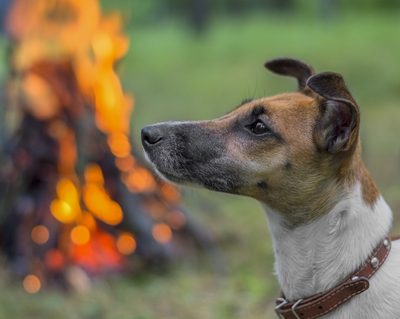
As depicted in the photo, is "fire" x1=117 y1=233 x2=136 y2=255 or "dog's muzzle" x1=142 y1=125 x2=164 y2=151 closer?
"dog's muzzle" x1=142 y1=125 x2=164 y2=151

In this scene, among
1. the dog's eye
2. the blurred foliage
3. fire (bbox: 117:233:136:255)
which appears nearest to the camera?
the dog's eye

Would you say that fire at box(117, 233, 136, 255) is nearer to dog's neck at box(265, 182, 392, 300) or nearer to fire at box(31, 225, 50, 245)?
fire at box(31, 225, 50, 245)

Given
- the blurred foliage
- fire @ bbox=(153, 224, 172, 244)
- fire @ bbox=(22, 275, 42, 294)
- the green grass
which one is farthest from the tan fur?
the blurred foliage

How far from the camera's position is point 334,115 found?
344 cm

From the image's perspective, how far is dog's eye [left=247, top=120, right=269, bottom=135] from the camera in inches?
141

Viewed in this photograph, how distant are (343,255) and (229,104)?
9281 mm

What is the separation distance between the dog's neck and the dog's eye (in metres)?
0.36

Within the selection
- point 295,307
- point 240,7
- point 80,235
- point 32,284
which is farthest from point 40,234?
point 240,7

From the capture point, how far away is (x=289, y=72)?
4.01m

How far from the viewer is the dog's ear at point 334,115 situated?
10.5 feet

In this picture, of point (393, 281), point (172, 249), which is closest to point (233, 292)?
point (172, 249)

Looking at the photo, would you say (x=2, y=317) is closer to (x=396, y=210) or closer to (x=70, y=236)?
(x=70, y=236)

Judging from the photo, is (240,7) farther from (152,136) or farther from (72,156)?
(152,136)

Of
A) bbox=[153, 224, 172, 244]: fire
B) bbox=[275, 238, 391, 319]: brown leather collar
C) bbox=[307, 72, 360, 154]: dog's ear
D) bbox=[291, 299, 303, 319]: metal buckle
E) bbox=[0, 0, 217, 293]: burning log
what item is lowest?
bbox=[153, 224, 172, 244]: fire
